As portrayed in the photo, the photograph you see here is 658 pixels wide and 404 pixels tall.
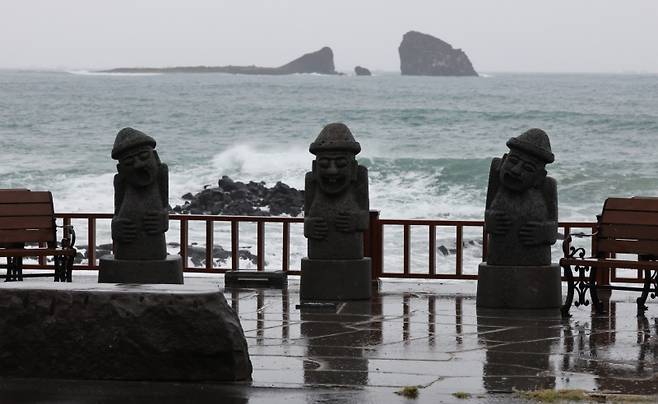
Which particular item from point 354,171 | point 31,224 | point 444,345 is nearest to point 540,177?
point 354,171

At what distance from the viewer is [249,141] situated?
58125mm

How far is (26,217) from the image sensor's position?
14.8 m

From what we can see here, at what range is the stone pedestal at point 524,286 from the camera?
13.8m

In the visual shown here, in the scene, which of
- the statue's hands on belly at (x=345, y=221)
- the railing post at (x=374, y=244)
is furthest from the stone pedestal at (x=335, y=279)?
the railing post at (x=374, y=244)

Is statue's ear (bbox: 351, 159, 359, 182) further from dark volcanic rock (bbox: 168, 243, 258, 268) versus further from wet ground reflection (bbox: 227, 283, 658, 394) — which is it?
dark volcanic rock (bbox: 168, 243, 258, 268)

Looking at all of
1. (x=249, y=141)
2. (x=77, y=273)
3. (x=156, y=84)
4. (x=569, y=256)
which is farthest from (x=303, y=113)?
(x=569, y=256)

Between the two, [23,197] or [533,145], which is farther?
[23,197]

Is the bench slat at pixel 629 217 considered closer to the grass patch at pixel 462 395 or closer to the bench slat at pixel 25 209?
the grass patch at pixel 462 395

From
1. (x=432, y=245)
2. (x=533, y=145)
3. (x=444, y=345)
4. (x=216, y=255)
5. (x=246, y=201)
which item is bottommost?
(x=216, y=255)

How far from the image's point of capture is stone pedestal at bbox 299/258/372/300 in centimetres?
1453

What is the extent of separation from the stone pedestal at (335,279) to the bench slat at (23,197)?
3.00m

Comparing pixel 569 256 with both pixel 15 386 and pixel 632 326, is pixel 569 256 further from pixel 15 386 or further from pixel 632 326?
pixel 15 386

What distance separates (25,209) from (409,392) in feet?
22.5

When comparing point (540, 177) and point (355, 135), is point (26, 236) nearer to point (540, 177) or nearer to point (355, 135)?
point (540, 177)
